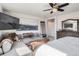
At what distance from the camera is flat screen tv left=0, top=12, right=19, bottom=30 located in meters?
1.21

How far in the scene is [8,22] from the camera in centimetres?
128

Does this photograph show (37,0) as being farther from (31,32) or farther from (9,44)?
(9,44)

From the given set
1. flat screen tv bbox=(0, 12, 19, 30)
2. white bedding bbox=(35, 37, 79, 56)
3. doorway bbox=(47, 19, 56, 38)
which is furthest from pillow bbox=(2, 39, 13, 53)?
doorway bbox=(47, 19, 56, 38)

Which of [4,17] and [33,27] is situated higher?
[4,17]

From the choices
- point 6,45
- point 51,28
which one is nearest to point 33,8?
point 51,28

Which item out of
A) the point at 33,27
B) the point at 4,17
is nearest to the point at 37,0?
the point at 33,27

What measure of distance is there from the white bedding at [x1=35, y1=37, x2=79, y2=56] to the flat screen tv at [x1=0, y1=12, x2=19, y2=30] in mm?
625

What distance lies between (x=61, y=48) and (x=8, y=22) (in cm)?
101

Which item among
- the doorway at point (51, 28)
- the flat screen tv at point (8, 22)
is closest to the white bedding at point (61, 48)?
the doorway at point (51, 28)

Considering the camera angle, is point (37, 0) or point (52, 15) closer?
point (37, 0)

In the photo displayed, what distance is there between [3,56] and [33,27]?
70cm

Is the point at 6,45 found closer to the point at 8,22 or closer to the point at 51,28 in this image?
the point at 8,22

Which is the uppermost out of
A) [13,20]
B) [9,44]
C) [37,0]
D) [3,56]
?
[37,0]

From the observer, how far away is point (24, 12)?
1.31 m
